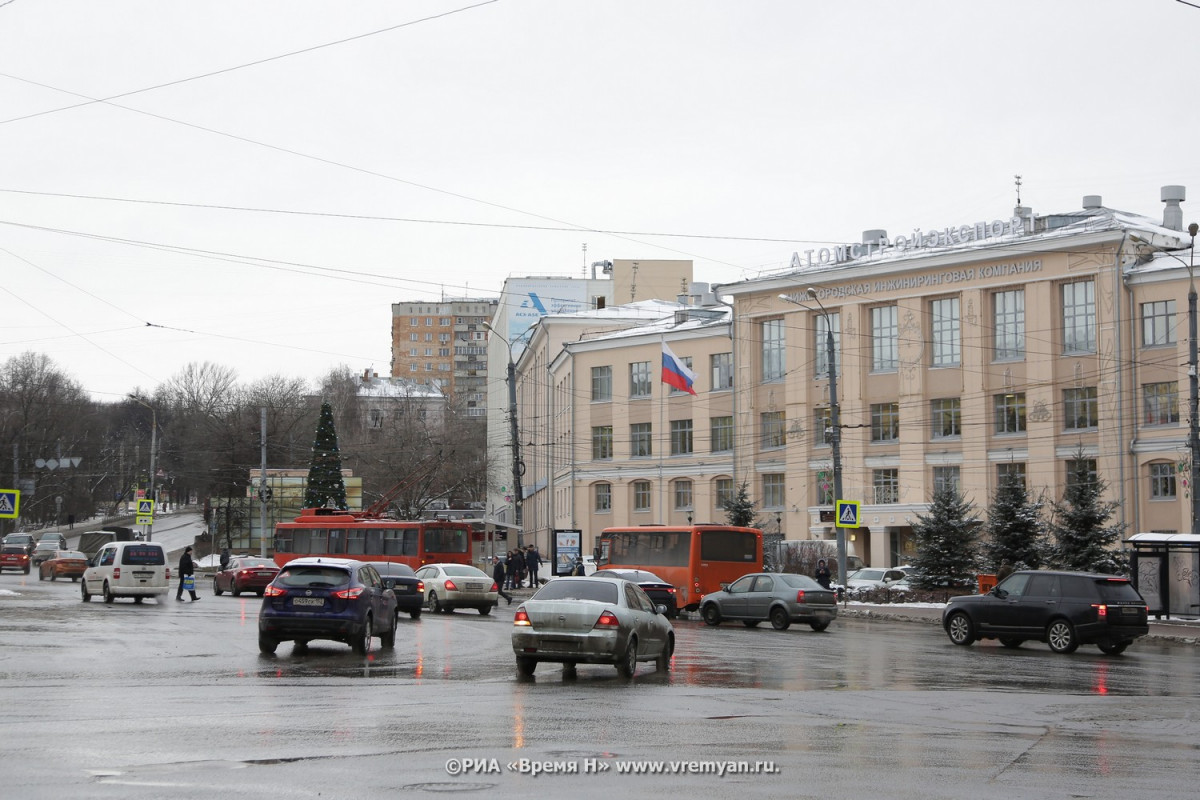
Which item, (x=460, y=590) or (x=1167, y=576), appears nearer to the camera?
(x=1167, y=576)

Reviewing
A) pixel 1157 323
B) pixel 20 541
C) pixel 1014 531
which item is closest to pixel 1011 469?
pixel 1157 323

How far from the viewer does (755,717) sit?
14188 mm

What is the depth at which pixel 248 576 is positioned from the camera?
4784cm

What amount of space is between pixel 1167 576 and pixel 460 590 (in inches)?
759

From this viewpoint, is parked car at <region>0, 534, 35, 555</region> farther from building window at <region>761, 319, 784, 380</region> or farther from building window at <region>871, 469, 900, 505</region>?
building window at <region>871, 469, 900, 505</region>

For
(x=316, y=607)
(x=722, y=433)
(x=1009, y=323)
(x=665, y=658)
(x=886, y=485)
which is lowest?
(x=665, y=658)

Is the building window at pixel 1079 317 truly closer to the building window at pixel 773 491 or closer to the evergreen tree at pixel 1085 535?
the evergreen tree at pixel 1085 535

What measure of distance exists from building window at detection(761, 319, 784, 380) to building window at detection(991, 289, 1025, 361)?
38.0 feet

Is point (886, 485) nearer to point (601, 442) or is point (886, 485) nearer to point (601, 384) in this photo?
point (601, 442)

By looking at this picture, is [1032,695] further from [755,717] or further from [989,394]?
[989,394]

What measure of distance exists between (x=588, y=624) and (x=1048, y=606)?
492 inches

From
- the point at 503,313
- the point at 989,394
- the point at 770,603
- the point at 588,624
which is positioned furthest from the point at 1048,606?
the point at 503,313

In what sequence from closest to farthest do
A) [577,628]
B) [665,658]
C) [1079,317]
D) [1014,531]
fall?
[577,628] → [665,658] → [1014,531] → [1079,317]

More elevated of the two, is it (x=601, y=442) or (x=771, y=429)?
(x=771, y=429)
